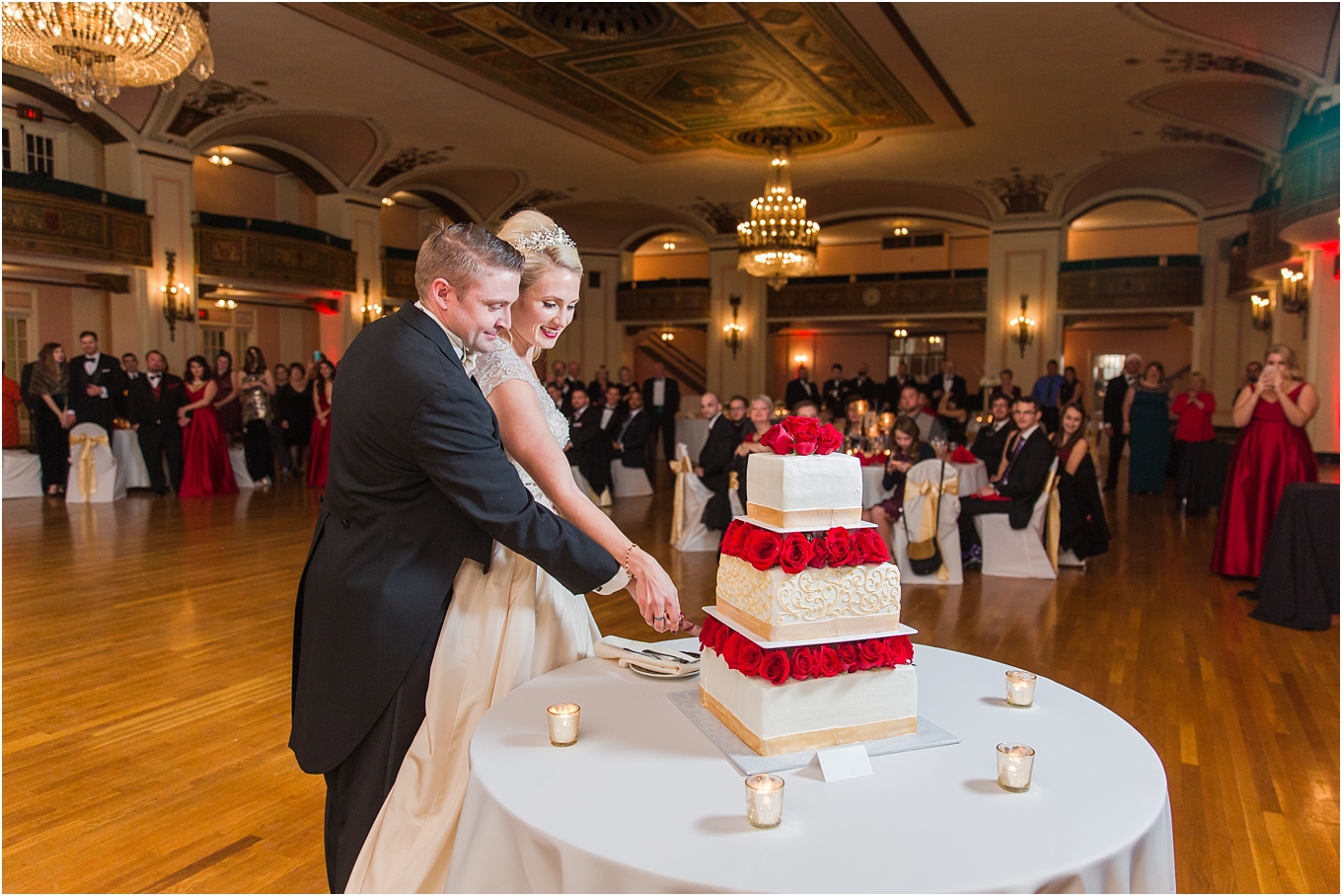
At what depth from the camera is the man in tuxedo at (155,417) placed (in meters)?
9.54

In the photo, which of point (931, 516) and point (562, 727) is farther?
point (931, 516)

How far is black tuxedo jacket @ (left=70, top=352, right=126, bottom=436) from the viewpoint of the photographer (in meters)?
9.20

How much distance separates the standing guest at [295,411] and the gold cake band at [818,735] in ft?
37.2

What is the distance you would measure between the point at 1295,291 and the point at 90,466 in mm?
13001

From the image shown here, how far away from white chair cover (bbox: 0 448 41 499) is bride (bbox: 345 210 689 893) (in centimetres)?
922

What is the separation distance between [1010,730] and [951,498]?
4993 millimetres

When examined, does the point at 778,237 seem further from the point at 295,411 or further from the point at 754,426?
the point at 295,411

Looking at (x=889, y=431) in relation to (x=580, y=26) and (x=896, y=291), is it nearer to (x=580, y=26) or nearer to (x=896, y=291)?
(x=580, y=26)

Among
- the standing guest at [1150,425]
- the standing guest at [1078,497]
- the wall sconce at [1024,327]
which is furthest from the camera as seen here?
the wall sconce at [1024,327]

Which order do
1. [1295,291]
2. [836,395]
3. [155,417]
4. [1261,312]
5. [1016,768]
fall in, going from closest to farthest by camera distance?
1. [1016,768]
2. [155,417]
3. [1295,291]
4. [1261,312]
5. [836,395]

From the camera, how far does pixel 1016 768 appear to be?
1.22 metres

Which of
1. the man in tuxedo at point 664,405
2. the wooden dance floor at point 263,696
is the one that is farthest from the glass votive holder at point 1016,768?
the man in tuxedo at point 664,405

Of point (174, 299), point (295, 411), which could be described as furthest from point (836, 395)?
Answer: point (174, 299)

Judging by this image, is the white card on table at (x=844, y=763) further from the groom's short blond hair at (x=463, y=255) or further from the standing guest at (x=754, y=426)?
the standing guest at (x=754, y=426)
